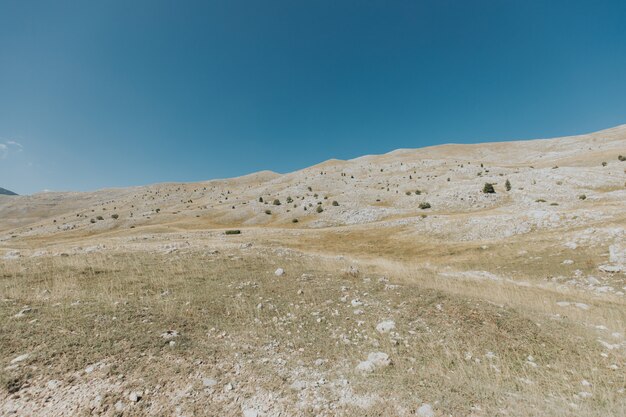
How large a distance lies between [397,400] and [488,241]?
28799mm

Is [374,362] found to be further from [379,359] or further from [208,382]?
[208,382]

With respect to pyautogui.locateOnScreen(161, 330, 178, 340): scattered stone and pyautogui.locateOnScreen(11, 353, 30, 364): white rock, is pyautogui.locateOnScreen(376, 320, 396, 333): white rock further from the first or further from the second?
pyautogui.locateOnScreen(11, 353, 30, 364): white rock

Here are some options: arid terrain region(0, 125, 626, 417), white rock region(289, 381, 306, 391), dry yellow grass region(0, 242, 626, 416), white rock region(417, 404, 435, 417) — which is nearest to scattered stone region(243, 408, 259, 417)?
arid terrain region(0, 125, 626, 417)

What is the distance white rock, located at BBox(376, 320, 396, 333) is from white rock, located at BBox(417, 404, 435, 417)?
307cm

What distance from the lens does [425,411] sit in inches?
177

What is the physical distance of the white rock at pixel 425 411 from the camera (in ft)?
14.5

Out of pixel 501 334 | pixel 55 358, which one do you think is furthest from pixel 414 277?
pixel 55 358

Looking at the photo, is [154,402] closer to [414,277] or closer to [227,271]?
[227,271]

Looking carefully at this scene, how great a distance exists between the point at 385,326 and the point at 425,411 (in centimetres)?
340

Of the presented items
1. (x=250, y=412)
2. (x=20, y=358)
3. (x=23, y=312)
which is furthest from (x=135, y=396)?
(x=23, y=312)

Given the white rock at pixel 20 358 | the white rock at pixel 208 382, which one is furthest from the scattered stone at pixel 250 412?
the white rock at pixel 20 358

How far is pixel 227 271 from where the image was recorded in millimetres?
15406

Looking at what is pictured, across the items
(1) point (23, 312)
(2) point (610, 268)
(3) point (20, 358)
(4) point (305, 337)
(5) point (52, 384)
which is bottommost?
(2) point (610, 268)

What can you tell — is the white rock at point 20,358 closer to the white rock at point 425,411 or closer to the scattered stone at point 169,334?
the scattered stone at point 169,334
